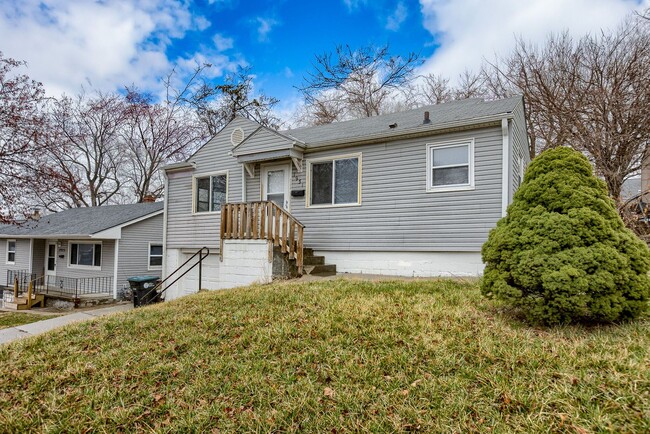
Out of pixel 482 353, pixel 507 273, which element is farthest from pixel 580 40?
pixel 482 353

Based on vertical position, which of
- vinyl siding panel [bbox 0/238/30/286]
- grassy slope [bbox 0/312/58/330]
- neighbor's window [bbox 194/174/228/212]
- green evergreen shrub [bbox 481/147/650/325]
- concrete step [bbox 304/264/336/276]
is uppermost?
neighbor's window [bbox 194/174/228/212]

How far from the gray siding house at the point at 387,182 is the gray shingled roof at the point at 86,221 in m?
6.38

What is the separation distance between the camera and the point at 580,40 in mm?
15469

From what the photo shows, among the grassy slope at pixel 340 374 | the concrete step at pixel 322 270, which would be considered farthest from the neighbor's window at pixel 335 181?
the grassy slope at pixel 340 374

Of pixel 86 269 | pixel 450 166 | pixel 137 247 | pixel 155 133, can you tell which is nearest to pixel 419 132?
pixel 450 166

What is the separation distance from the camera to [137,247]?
54.1ft

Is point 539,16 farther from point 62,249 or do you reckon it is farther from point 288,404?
point 62,249

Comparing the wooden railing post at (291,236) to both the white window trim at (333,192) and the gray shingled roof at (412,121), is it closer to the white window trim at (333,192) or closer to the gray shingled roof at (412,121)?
the white window trim at (333,192)

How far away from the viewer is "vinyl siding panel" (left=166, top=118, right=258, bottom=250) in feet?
37.4

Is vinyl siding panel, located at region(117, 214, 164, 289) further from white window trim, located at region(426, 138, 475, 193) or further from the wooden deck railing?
white window trim, located at region(426, 138, 475, 193)

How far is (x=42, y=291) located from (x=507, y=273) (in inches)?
790

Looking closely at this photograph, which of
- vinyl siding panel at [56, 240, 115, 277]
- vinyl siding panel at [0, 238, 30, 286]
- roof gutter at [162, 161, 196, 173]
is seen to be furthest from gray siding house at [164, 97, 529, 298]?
vinyl siding panel at [0, 238, 30, 286]

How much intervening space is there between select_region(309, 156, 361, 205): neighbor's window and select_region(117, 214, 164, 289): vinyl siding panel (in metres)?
10.3

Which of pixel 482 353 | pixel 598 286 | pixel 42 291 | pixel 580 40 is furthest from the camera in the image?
pixel 42 291
